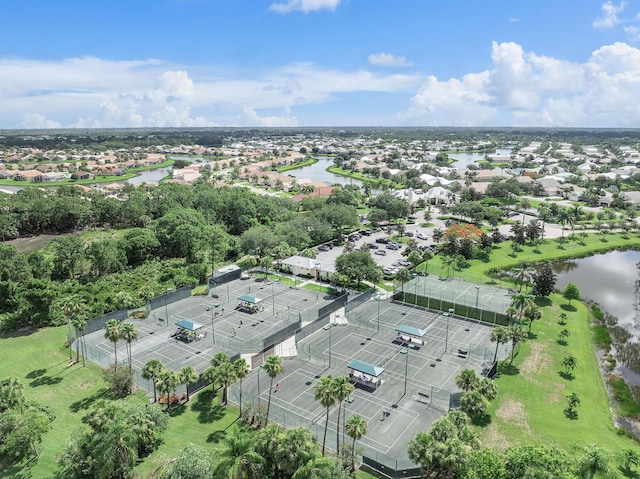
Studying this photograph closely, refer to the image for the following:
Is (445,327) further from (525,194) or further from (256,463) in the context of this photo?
(525,194)

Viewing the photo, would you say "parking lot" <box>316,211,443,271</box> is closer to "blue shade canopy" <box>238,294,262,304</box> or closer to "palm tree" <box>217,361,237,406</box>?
Answer: "blue shade canopy" <box>238,294,262,304</box>

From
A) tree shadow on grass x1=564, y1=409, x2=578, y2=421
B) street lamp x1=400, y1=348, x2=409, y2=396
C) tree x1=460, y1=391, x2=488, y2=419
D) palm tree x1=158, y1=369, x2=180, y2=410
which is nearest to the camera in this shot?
tree x1=460, y1=391, x2=488, y2=419

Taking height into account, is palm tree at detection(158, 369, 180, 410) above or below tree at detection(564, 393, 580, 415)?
above

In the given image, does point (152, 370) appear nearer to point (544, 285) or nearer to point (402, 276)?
point (402, 276)

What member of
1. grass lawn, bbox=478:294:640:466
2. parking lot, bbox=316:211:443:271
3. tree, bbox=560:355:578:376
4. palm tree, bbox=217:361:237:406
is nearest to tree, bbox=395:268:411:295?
parking lot, bbox=316:211:443:271

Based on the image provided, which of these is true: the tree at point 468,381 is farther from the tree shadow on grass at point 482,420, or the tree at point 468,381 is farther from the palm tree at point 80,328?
the palm tree at point 80,328

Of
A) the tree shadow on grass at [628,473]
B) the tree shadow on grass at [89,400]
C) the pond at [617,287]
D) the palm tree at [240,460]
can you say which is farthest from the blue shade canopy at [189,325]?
the pond at [617,287]

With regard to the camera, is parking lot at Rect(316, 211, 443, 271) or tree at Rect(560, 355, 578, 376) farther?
parking lot at Rect(316, 211, 443, 271)
